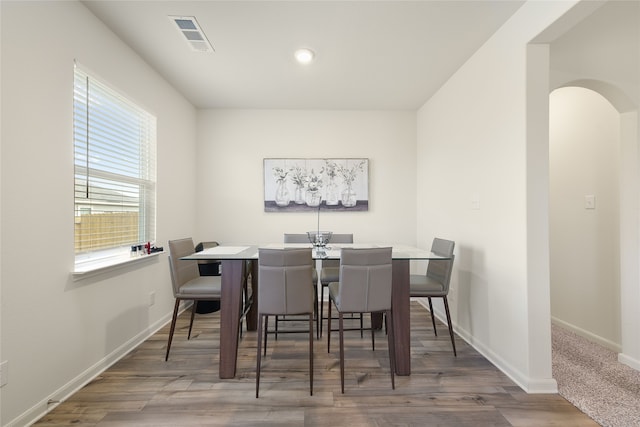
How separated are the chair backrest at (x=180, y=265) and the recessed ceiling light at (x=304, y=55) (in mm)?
1970

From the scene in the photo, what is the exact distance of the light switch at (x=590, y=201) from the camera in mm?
2600

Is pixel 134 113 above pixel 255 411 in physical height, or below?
above

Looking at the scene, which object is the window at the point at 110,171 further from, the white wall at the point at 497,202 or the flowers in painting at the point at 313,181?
the white wall at the point at 497,202

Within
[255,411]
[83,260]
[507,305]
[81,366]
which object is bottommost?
[255,411]

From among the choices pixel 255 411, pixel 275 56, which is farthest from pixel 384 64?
pixel 255 411

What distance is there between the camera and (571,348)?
242cm

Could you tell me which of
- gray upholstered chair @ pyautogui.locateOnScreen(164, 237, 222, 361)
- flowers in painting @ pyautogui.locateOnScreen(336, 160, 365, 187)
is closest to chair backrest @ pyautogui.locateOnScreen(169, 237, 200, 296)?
gray upholstered chair @ pyautogui.locateOnScreen(164, 237, 222, 361)

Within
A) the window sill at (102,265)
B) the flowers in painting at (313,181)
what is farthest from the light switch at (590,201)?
the window sill at (102,265)

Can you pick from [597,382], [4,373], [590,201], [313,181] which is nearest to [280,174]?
[313,181]

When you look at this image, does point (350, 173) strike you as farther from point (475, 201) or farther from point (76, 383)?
point (76, 383)

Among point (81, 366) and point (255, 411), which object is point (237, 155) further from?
point (255, 411)

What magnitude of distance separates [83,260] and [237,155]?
2243mm

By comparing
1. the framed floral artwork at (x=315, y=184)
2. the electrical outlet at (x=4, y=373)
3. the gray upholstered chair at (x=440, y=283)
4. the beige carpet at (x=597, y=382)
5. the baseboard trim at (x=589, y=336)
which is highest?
the framed floral artwork at (x=315, y=184)

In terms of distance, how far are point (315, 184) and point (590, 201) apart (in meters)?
2.92
